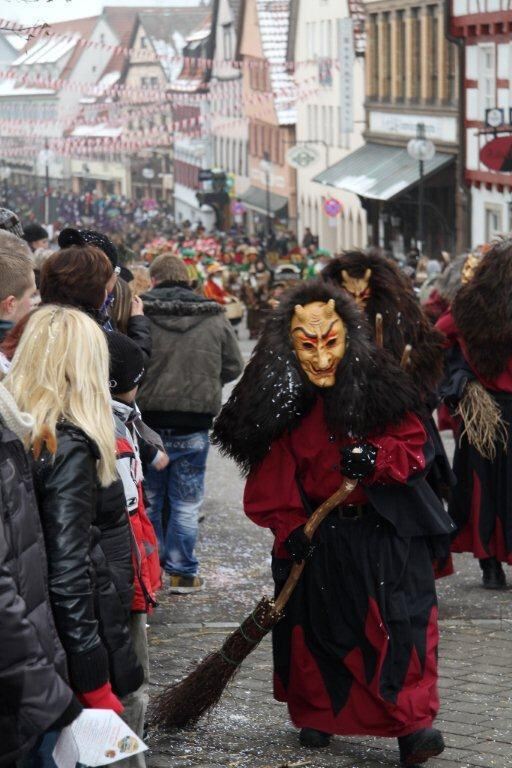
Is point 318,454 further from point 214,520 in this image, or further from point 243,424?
point 214,520

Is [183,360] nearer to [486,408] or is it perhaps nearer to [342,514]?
[486,408]

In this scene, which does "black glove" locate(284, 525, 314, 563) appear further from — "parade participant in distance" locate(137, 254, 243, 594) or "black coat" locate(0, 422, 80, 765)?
"parade participant in distance" locate(137, 254, 243, 594)

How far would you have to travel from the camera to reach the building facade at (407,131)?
38375mm

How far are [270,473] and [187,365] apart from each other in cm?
289

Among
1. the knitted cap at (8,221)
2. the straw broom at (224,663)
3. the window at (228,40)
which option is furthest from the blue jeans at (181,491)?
the window at (228,40)

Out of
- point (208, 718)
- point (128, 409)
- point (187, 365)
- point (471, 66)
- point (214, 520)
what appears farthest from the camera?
point (471, 66)

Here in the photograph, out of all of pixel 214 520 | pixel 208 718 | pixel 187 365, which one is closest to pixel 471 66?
pixel 214 520

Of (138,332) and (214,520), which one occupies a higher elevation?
(138,332)

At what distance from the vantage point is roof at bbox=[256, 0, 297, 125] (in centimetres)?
6062

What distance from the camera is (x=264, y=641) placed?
7723mm

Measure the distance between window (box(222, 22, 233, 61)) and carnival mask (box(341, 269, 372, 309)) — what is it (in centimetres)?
6718

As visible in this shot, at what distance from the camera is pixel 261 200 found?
65.3 metres

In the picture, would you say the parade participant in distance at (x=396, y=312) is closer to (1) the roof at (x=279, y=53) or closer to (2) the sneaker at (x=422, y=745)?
(2) the sneaker at (x=422, y=745)

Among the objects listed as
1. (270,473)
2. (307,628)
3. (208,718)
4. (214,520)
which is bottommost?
(214,520)
